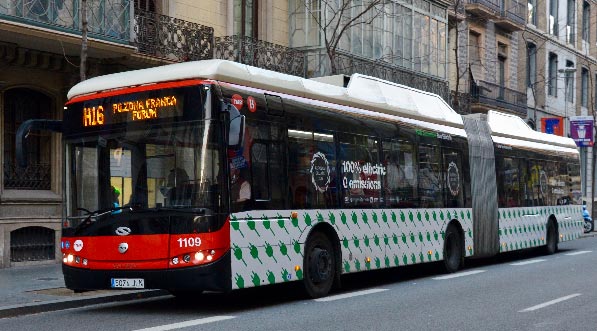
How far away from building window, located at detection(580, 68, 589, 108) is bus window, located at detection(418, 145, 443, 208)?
3732 centimetres

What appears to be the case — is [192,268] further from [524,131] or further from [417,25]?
[417,25]

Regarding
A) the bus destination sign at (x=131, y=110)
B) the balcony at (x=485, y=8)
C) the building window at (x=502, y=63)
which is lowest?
the bus destination sign at (x=131, y=110)

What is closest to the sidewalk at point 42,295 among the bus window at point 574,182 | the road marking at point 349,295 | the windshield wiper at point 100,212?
the windshield wiper at point 100,212

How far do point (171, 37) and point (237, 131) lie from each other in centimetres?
1105

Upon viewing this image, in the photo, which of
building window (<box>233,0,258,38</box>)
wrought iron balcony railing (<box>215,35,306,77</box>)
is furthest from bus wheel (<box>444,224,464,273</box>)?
building window (<box>233,0,258,38</box>)

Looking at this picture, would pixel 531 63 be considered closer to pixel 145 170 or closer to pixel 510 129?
pixel 510 129

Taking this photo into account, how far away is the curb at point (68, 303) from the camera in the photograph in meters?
11.1

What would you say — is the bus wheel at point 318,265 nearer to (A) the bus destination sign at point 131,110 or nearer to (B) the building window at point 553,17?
(A) the bus destination sign at point 131,110

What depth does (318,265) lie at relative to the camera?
12109 mm

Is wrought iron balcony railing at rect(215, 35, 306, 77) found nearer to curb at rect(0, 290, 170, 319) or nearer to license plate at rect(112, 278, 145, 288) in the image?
curb at rect(0, 290, 170, 319)

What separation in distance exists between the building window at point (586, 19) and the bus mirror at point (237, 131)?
44.6 m

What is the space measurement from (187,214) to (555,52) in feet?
128

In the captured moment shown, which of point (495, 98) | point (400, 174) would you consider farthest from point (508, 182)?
point (495, 98)

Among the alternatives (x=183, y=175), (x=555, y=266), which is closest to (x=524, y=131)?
(x=555, y=266)
